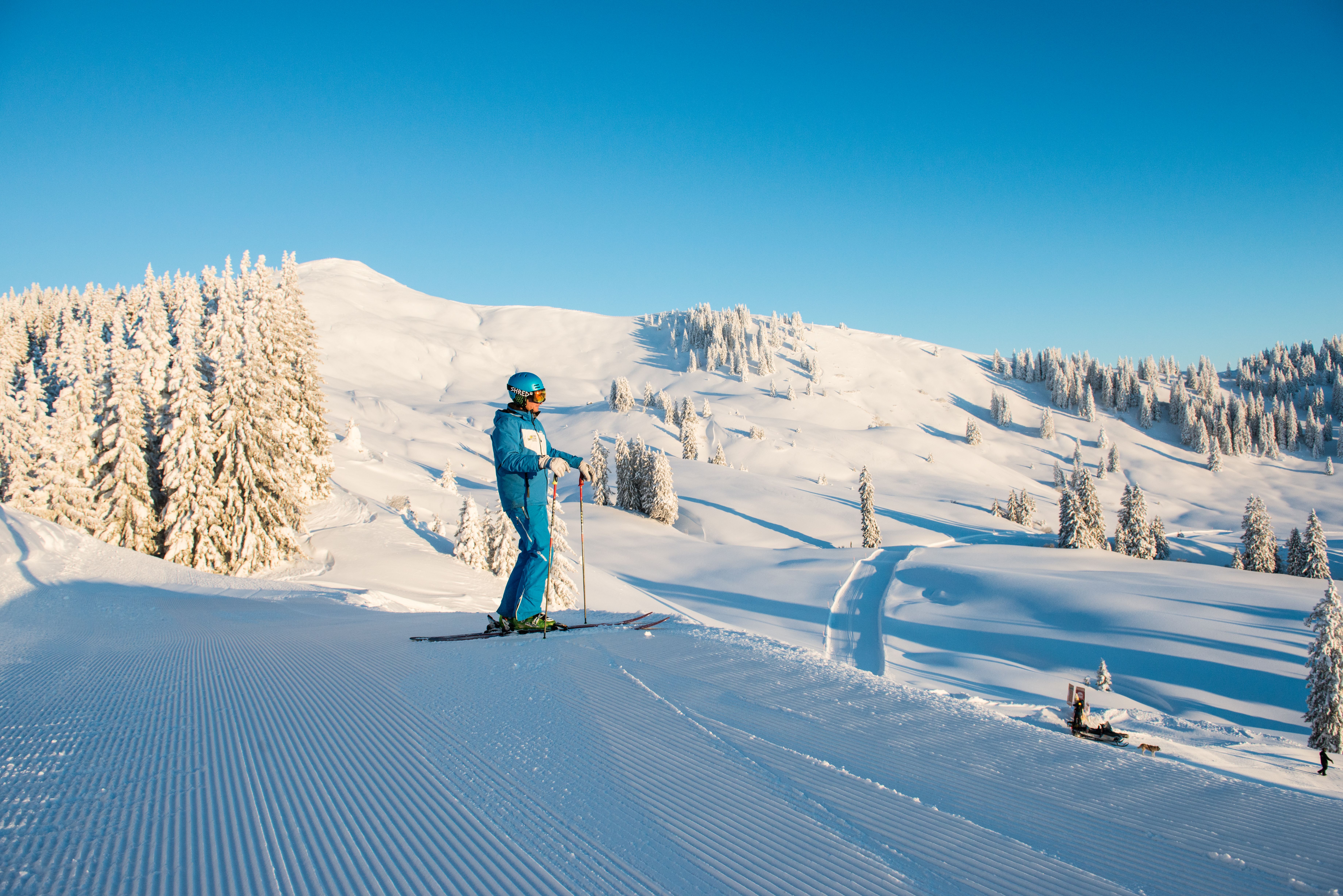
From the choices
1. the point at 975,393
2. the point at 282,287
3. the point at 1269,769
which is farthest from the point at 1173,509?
the point at 282,287

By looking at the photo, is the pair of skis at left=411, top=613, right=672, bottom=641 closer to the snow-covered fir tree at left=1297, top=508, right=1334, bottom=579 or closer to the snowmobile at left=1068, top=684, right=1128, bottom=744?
the snowmobile at left=1068, top=684, right=1128, bottom=744

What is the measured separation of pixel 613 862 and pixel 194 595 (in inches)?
521

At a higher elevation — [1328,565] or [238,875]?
[238,875]

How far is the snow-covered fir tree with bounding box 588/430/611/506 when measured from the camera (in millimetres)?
70812

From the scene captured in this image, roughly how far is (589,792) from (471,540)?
114ft

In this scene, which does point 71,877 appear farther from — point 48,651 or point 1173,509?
point 1173,509

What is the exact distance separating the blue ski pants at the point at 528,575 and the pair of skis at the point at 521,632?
232 mm

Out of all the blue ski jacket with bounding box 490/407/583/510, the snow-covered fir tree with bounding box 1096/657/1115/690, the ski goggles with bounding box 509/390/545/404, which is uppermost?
the ski goggles with bounding box 509/390/545/404

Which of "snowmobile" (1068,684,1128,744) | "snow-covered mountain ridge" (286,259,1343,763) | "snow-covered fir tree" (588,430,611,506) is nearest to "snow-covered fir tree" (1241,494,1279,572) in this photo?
"snow-covered mountain ridge" (286,259,1343,763)

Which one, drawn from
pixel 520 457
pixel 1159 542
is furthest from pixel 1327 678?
pixel 1159 542

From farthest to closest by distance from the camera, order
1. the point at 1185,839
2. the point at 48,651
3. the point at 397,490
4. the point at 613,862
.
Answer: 1. the point at 397,490
2. the point at 48,651
3. the point at 1185,839
4. the point at 613,862

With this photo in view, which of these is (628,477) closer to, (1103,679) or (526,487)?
(1103,679)

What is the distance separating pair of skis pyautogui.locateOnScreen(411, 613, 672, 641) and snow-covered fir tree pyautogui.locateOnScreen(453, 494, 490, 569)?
1123 inches

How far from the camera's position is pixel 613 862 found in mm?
2377
